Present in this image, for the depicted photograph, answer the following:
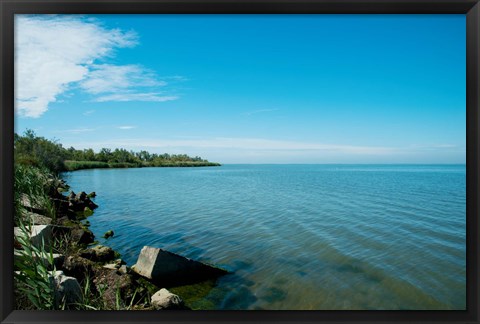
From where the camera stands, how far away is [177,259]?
4133mm

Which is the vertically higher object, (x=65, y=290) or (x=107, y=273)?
(x=65, y=290)

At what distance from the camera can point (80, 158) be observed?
24.8 m

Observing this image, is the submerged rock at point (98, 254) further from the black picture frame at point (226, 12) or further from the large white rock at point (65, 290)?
the black picture frame at point (226, 12)

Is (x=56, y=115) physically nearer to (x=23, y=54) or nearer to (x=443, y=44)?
(x=23, y=54)

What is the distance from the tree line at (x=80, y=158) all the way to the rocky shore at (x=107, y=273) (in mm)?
1376

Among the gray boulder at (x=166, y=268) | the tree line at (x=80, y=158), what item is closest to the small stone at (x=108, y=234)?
the tree line at (x=80, y=158)

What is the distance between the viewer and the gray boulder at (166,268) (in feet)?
13.2

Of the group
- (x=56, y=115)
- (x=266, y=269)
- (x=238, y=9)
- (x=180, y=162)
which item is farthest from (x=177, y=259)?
(x=180, y=162)

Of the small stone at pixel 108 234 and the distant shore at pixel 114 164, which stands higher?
the distant shore at pixel 114 164

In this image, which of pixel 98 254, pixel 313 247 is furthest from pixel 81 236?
pixel 313 247

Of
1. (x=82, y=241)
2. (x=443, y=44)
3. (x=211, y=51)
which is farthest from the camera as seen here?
(x=82, y=241)

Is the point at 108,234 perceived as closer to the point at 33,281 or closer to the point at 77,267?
the point at 77,267

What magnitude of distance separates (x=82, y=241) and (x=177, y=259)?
299cm

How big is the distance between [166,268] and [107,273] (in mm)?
793
